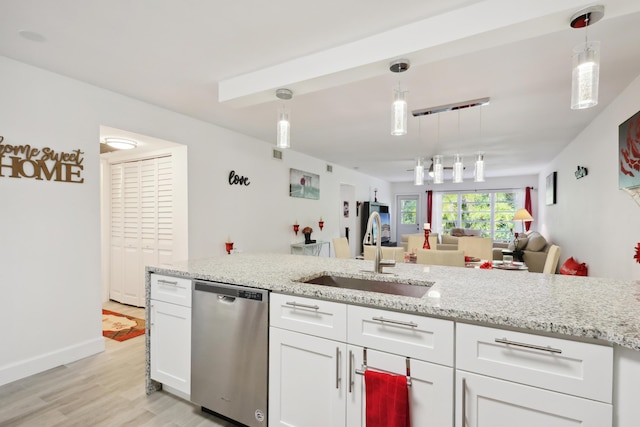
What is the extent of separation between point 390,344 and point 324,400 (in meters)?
0.47

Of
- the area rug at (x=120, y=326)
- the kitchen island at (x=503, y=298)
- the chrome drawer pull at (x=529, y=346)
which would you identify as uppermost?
the kitchen island at (x=503, y=298)

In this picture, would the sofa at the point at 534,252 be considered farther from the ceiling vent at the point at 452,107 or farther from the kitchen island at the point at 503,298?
the kitchen island at the point at 503,298

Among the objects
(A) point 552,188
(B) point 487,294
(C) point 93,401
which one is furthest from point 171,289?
(A) point 552,188

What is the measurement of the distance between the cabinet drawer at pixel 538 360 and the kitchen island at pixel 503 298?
0.03m

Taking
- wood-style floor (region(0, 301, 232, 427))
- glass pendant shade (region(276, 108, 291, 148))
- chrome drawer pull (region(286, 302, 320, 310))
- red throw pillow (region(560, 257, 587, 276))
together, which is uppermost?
glass pendant shade (region(276, 108, 291, 148))

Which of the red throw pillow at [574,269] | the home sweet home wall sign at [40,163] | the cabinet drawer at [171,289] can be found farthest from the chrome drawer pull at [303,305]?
the red throw pillow at [574,269]

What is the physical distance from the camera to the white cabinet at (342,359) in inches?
49.2

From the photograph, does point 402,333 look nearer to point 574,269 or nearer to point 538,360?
point 538,360

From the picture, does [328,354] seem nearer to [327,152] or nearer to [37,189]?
[37,189]

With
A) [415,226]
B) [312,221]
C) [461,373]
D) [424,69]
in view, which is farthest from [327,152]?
[415,226]

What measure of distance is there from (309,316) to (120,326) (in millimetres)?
3027

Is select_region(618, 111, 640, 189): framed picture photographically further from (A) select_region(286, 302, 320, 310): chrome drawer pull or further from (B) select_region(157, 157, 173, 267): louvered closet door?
(B) select_region(157, 157, 173, 267): louvered closet door

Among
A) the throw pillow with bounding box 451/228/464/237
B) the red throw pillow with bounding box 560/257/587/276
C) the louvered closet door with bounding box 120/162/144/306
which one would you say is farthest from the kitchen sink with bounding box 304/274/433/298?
the throw pillow with bounding box 451/228/464/237

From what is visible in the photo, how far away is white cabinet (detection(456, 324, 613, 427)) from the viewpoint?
101 centimetres
